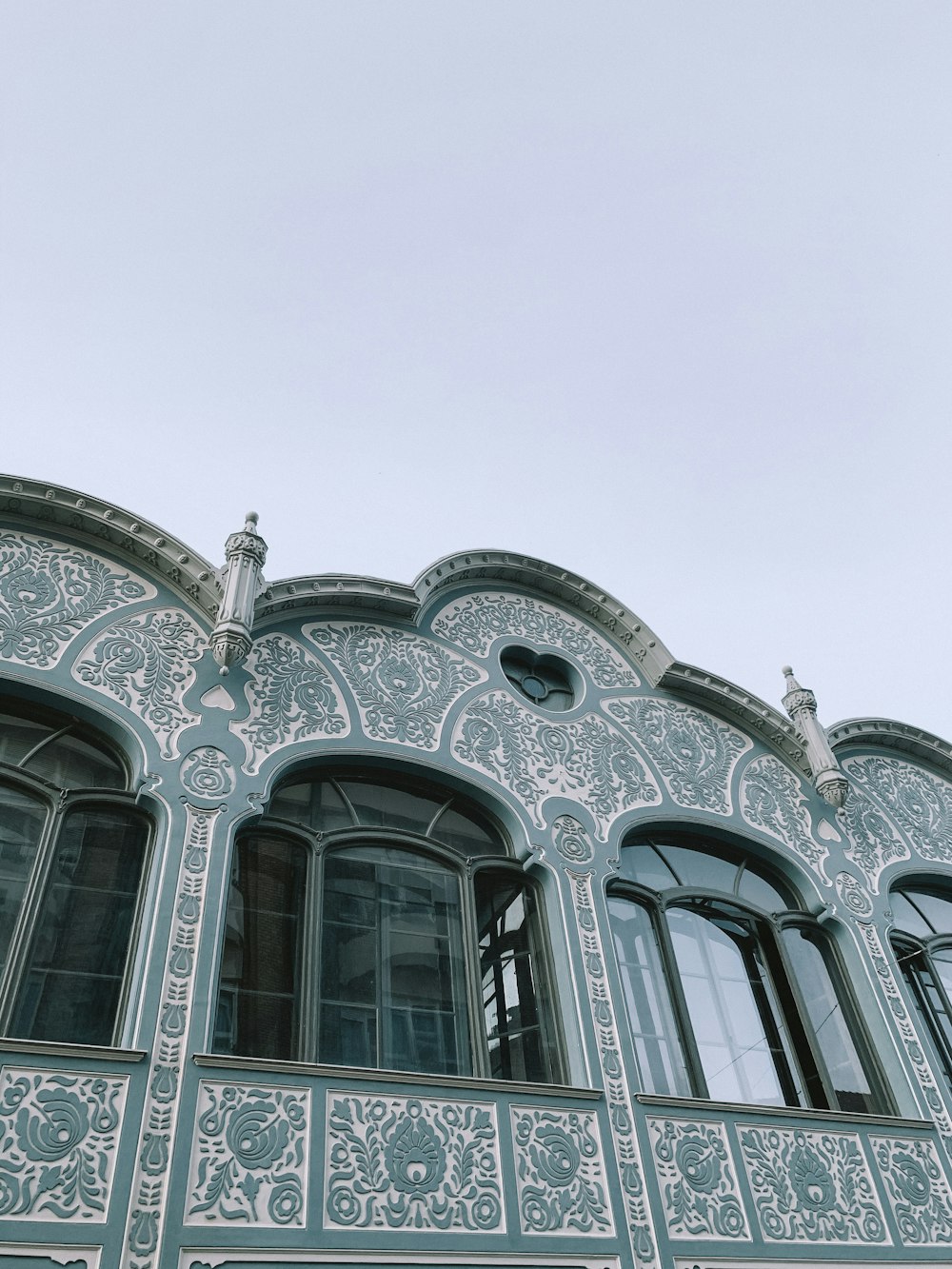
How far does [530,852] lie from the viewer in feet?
32.2

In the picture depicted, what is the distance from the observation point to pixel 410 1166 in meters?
7.39

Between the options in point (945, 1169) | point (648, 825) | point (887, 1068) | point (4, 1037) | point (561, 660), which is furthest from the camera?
point (561, 660)

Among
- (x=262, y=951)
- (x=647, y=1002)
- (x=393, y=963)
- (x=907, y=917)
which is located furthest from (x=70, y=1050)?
(x=907, y=917)

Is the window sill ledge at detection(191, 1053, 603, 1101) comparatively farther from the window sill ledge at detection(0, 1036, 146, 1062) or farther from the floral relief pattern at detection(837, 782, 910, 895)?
the floral relief pattern at detection(837, 782, 910, 895)

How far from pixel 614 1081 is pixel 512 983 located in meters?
1.21

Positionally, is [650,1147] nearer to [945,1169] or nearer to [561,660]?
[945,1169]

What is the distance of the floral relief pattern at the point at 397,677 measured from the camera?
33.4 ft

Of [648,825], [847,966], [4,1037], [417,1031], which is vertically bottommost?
[4,1037]

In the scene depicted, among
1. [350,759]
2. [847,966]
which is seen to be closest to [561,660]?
[350,759]

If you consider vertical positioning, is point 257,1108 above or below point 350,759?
below

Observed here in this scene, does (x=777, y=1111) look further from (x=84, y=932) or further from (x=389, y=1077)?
(x=84, y=932)

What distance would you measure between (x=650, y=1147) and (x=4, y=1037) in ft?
16.5

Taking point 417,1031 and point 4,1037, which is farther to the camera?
point 417,1031

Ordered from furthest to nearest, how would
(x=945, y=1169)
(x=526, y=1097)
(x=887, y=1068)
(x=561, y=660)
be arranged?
(x=561, y=660), (x=887, y=1068), (x=945, y=1169), (x=526, y=1097)
